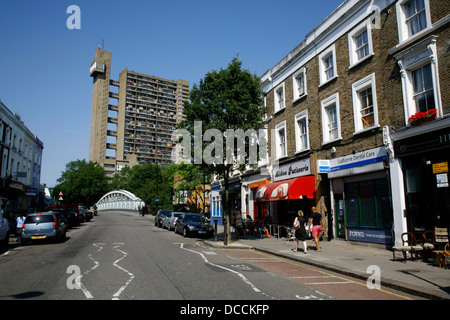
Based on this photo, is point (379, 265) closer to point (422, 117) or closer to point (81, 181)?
point (422, 117)

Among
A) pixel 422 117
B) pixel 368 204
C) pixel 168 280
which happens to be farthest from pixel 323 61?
pixel 168 280

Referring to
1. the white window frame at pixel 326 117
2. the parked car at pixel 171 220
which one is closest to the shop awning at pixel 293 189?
the white window frame at pixel 326 117

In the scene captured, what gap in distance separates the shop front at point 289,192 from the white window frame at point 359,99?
150 inches

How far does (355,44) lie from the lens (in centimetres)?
1564

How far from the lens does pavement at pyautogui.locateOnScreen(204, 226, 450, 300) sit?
725cm

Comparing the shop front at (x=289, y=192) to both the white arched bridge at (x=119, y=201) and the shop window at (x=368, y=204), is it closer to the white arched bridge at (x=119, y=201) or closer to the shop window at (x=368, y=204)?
the shop window at (x=368, y=204)

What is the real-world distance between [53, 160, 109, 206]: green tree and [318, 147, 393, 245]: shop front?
215 ft

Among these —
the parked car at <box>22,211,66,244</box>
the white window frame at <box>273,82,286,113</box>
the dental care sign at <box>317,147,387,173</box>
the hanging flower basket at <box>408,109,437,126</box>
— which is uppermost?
the white window frame at <box>273,82,286,113</box>

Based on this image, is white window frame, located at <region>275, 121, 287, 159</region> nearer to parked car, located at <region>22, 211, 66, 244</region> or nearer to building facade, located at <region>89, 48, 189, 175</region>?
parked car, located at <region>22, 211, 66, 244</region>

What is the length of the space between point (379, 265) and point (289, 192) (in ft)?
26.5

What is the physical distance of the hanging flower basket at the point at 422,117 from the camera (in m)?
11.3

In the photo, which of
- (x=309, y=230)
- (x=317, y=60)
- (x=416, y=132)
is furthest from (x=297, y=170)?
(x=416, y=132)

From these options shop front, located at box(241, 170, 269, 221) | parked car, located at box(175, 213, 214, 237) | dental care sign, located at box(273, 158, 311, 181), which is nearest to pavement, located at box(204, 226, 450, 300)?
dental care sign, located at box(273, 158, 311, 181)
